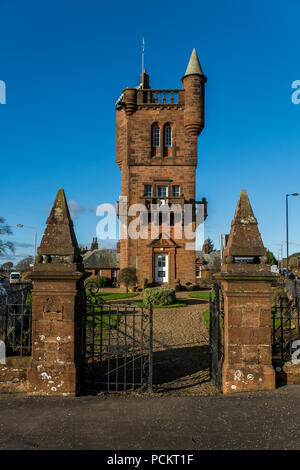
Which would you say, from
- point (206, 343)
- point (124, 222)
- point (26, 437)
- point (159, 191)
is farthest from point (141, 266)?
point (26, 437)

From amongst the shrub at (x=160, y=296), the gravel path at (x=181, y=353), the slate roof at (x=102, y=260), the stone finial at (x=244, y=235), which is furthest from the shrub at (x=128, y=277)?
the stone finial at (x=244, y=235)

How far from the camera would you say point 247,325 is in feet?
19.5

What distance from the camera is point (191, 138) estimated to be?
27328mm

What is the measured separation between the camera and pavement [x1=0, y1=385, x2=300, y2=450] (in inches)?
166

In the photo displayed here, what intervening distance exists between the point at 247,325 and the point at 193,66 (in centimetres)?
2521

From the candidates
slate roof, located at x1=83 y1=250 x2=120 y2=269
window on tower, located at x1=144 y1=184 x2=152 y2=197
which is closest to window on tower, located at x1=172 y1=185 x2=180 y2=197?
window on tower, located at x1=144 y1=184 x2=152 y2=197

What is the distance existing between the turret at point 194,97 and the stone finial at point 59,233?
22.0 metres

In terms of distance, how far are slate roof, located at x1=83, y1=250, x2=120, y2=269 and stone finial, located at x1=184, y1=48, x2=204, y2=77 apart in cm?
2360

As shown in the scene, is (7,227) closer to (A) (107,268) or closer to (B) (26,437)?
(A) (107,268)

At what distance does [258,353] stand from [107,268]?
3782 centimetres

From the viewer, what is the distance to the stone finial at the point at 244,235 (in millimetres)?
6199

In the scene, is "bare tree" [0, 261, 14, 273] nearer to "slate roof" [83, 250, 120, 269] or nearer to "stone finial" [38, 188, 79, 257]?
"slate roof" [83, 250, 120, 269]

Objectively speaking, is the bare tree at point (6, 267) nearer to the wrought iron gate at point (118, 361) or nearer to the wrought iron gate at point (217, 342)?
the wrought iron gate at point (118, 361)

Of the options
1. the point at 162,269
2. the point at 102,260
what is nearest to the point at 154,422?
the point at 162,269
